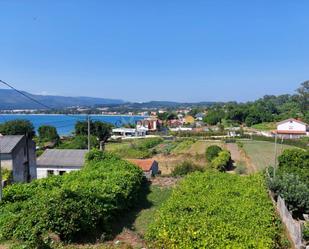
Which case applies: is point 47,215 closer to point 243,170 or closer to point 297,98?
point 243,170

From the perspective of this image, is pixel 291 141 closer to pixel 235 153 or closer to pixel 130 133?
pixel 235 153

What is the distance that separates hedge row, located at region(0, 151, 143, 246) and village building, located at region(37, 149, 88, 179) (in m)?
12.3

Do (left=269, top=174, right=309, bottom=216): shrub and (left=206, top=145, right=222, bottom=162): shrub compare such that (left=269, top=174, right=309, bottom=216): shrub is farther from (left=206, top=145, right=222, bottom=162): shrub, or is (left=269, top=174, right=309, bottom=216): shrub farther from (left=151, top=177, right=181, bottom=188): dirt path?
(left=206, top=145, right=222, bottom=162): shrub

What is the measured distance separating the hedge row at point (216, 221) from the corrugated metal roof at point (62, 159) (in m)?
14.0

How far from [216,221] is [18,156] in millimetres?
15302

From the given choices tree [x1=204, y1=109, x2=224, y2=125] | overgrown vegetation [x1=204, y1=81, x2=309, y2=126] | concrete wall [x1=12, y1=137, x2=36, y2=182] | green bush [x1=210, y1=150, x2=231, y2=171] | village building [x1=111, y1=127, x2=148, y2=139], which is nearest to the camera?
concrete wall [x1=12, y1=137, x2=36, y2=182]

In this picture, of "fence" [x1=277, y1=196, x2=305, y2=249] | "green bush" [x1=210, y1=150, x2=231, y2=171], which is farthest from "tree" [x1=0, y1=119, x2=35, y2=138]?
"fence" [x1=277, y1=196, x2=305, y2=249]

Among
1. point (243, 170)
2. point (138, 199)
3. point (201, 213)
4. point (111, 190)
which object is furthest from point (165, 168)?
point (201, 213)

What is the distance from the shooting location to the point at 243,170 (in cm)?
3731

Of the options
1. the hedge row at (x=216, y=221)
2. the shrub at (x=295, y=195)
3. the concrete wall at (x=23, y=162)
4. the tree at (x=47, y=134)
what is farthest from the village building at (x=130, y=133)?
the hedge row at (x=216, y=221)

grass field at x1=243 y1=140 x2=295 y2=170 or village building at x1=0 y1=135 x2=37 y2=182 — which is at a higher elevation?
village building at x1=0 y1=135 x2=37 y2=182

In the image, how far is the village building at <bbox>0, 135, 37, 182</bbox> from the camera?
21319mm

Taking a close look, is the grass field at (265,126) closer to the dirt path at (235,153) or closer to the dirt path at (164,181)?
the dirt path at (235,153)

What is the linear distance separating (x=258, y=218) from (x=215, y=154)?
33152 millimetres
